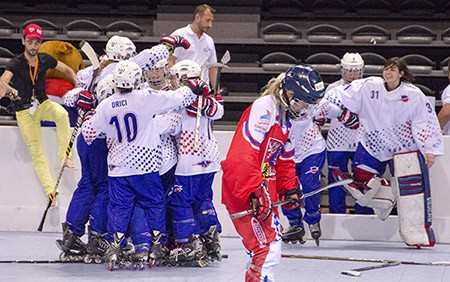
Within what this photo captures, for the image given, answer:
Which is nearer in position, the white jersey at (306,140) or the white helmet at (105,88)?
the white helmet at (105,88)

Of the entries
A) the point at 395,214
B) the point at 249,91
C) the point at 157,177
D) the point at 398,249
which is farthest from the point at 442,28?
the point at 157,177

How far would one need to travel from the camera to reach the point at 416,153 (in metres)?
8.56

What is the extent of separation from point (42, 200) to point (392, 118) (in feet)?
10.5

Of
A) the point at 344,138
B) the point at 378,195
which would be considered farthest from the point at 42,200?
the point at 378,195

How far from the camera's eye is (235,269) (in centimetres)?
714

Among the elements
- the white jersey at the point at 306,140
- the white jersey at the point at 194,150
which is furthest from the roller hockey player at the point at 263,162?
the white jersey at the point at 306,140

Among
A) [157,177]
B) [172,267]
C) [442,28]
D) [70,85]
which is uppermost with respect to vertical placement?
[442,28]

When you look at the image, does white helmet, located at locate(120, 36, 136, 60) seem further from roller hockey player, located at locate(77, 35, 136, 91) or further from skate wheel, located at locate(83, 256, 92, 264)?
skate wheel, located at locate(83, 256, 92, 264)

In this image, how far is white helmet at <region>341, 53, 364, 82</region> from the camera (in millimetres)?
9016

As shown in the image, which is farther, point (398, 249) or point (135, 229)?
point (398, 249)

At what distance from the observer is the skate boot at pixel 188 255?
7277mm

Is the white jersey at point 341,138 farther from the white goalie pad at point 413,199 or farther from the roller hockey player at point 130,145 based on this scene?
the roller hockey player at point 130,145

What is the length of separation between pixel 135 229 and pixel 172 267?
421 millimetres

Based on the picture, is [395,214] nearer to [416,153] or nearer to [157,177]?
[416,153]
